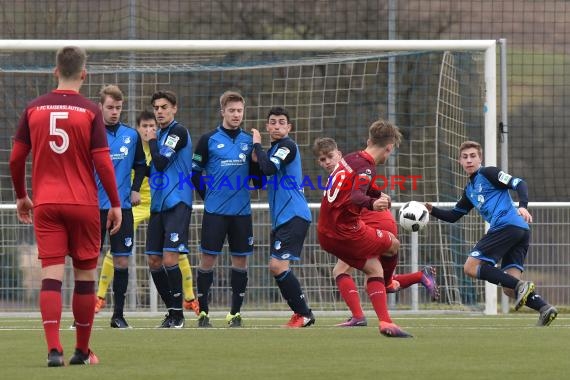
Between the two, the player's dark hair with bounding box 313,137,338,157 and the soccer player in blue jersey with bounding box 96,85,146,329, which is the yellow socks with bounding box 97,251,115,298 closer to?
the soccer player in blue jersey with bounding box 96,85,146,329

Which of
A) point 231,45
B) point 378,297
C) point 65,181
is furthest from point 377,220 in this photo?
Result: point 65,181

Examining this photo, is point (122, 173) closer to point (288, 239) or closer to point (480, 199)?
point (288, 239)

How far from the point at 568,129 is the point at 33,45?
49.0 ft

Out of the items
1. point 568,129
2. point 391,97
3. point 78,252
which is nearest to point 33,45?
point 391,97

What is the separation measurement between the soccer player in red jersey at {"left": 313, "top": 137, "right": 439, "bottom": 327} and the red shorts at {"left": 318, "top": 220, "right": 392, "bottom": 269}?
1194 millimetres

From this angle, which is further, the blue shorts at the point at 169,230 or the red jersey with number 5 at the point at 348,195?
the blue shorts at the point at 169,230

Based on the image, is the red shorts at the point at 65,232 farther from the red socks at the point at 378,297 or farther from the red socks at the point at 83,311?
the red socks at the point at 378,297

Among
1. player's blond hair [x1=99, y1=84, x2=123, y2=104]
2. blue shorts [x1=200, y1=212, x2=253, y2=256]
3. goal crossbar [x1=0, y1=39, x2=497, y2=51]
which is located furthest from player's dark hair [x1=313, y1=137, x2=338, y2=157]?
goal crossbar [x1=0, y1=39, x2=497, y2=51]

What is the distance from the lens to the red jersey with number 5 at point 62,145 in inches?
322

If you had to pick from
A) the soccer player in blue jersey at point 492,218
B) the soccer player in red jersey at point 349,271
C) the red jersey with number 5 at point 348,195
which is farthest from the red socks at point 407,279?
the red jersey with number 5 at point 348,195

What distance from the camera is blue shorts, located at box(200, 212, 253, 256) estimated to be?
39.7 ft

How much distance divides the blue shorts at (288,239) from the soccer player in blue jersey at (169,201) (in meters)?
0.76

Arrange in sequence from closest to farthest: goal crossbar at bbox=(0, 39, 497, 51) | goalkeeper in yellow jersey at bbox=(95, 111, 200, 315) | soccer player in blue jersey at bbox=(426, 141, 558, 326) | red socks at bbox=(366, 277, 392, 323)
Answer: red socks at bbox=(366, 277, 392, 323) → soccer player in blue jersey at bbox=(426, 141, 558, 326) → goalkeeper in yellow jersey at bbox=(95, 111, 200, 315) → goal crossbar at bbox=(0, 39, 497, 51)

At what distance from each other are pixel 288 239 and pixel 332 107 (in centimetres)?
422
